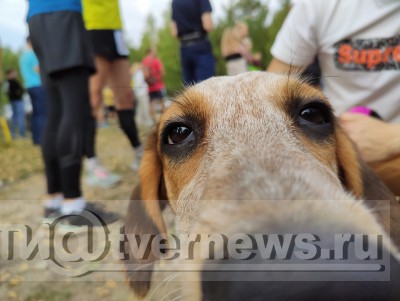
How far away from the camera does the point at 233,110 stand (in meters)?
1.79

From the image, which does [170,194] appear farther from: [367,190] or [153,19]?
[153,19]

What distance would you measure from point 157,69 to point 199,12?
685 centimetres

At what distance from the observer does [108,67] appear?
4594 millimetres

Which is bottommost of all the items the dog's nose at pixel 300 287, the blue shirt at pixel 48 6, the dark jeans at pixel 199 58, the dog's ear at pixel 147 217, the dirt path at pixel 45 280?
the dirt path at pixel 45 280

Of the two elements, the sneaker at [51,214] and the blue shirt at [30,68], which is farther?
the blue shirt at [30,68]

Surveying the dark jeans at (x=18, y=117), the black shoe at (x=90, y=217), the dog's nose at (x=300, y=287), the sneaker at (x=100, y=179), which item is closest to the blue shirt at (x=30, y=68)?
the sneaker at (x=100, y=179)

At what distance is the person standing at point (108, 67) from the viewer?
4.04m

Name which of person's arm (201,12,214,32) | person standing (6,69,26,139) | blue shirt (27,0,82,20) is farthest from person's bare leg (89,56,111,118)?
person standing (6,69,26,139)

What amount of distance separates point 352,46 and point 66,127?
244cm

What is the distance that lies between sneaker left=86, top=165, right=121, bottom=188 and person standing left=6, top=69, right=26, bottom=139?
10573mm

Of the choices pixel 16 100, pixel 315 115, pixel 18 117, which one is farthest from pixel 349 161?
pixel 18 117

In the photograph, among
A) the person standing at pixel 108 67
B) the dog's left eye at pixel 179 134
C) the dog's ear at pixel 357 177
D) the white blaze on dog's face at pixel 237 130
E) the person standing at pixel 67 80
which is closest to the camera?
the white blaze on dog's face at pixel 237 130

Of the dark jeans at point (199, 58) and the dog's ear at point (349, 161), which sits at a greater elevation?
the dark jeans at point (199, 58)

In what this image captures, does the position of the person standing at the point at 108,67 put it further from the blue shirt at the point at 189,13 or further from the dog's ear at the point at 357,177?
the dog's ear at the point at 357,177
